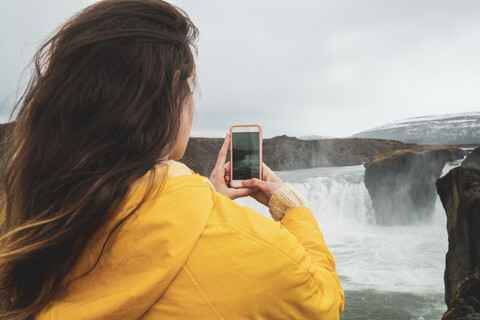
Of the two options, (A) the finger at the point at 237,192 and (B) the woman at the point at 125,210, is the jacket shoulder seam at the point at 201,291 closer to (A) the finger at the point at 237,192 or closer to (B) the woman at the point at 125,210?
(B) the woman at the point at 125,210

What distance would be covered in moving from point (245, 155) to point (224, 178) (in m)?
0.15

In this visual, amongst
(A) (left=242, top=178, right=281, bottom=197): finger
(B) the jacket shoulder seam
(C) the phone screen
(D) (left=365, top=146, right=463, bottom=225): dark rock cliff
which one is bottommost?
(D) (left=365, top=146, right=463, bottom=225): dark rock cliff

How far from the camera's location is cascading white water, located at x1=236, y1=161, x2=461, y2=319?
28.6 ft

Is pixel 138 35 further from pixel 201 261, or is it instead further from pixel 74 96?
pixel 201 261

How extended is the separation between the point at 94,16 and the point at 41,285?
0.68 meters

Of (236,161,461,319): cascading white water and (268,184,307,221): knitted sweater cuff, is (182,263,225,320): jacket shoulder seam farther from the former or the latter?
(236,161,461,319): cascading white water

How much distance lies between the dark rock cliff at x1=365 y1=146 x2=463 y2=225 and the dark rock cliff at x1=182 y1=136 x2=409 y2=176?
61.0 ft

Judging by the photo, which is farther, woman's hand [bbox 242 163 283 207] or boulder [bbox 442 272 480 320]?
boulder [bbox 442 272 480 320]

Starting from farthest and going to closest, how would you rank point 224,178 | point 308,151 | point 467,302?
point 308,151 → point 467,302 → point 224,178

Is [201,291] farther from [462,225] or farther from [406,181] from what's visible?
[406,181]

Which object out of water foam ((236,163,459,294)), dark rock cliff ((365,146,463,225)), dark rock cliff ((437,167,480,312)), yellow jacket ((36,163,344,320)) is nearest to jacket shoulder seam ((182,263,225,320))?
yellow jacket ((36,163,344,320))

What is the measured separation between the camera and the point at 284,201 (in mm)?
1293

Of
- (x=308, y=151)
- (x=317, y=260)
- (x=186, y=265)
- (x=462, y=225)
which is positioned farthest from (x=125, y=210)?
(x=308, y=151)

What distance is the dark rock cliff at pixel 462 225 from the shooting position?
5.04m
